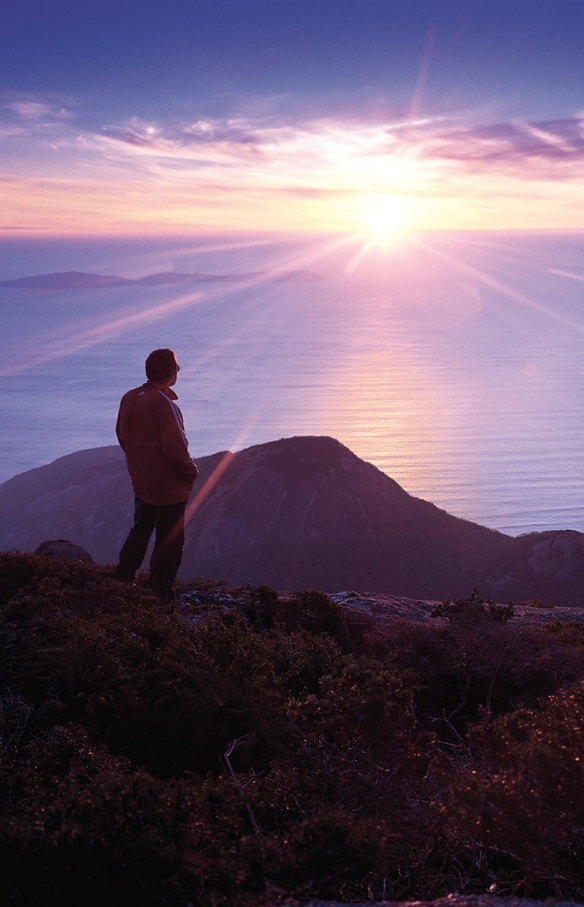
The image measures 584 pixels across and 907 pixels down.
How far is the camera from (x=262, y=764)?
13.9 feet

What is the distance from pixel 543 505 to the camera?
10562 cm

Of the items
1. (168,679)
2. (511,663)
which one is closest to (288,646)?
(168,679)

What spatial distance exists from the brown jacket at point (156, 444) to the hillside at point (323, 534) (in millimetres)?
30592

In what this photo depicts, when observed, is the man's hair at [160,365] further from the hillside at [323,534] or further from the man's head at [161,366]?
the hillside at [323,534]

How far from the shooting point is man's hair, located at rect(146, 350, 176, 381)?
6664 mm

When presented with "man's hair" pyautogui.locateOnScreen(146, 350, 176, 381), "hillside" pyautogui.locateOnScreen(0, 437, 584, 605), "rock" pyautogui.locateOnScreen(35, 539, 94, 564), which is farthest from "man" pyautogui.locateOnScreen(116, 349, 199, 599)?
"hillside" pyautogui.locateOnScreen(0, 437, 584, 605)

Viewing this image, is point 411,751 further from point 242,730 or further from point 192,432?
point 192,432

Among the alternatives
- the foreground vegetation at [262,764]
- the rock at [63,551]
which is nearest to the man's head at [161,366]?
the foreground vegetation at [262,764]

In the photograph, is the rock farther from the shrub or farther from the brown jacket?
the shrub

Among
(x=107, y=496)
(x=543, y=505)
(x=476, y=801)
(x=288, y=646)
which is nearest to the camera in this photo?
(x=476, y=801)

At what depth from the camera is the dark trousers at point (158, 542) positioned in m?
6.85

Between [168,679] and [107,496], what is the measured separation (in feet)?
208

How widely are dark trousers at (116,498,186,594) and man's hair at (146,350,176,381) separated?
1.05 metres

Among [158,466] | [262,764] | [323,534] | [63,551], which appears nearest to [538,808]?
[262,764]
